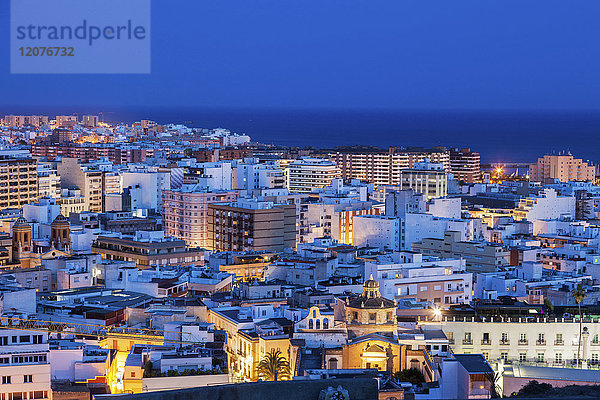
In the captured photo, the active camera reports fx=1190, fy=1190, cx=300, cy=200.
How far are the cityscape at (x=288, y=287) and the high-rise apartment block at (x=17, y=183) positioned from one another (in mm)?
61

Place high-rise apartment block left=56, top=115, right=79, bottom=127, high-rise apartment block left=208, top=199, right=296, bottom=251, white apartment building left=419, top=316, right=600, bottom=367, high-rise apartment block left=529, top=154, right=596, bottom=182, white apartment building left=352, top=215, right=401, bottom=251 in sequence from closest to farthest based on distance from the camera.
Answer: white apartment building left=419, top=316, right=600, bottom=367 → white apartment building left=352, top=215, right=401, bottom=251 → high-rise apartment block left=208, top=199, right=296, bottom=251 → high-rise apartment block left=529, top=154, right=596, bottom=182 → high-rise apartment block left=56, top=115, right=79, bottom=127

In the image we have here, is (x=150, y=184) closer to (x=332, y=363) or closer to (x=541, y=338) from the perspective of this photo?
(x=541, y=338)

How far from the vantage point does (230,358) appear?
14773 mm

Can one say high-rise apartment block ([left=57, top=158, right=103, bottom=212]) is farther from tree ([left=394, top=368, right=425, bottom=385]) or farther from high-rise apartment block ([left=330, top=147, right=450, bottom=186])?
tree ([left=394, top=368, right=425, bottom=385])

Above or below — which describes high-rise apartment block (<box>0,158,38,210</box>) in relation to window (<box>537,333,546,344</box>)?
above

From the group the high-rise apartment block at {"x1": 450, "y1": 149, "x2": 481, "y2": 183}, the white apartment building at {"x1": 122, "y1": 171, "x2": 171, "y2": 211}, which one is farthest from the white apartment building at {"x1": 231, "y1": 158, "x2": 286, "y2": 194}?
the high-rise apartment block at {"x1": 450, "y1": 149, "x2": 481, "y2": 183}

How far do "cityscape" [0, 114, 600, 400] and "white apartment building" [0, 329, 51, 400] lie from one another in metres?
0.02

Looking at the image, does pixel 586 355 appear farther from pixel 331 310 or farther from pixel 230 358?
pixel 230 358

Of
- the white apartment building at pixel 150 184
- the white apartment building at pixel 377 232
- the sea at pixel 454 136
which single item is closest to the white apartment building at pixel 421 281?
the white apartment building at pixel 377 232

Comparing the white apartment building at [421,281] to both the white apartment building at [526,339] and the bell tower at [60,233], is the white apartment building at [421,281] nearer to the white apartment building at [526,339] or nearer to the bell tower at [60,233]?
the white apartment building at [526,339]

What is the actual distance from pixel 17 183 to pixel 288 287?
65.1 feet

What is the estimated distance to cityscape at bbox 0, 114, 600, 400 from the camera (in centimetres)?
1272

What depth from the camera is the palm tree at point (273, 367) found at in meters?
13.4

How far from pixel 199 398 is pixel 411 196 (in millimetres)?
25071
